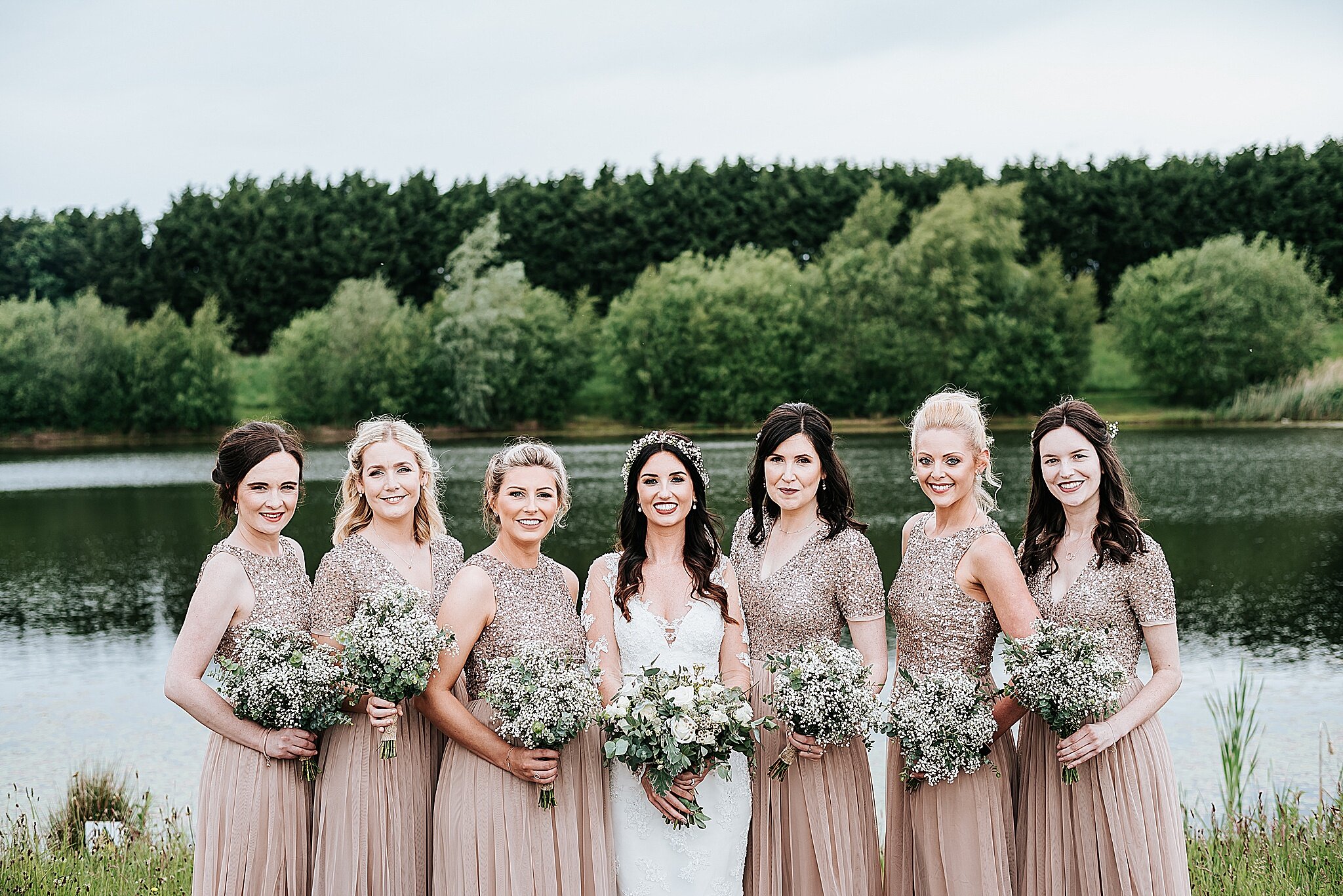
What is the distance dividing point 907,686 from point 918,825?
0.73 metres

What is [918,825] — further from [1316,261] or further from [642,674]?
[1316,261]

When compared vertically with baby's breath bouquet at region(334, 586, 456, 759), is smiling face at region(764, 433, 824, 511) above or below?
above

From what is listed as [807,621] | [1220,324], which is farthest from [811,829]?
Answer: [1220,324]

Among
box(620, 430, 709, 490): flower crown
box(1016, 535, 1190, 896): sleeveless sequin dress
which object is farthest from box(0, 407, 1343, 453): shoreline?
box(1016, 535, 1190, 896): sleeveless sequin dress

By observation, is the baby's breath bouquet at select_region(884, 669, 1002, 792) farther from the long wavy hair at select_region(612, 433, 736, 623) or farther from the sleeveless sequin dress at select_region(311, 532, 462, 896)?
the sleeveless sequin dress at select_region(311, 532, 462, 896)

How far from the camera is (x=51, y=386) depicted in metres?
63.3

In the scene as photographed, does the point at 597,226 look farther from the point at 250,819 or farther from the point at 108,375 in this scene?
the point at 250,819

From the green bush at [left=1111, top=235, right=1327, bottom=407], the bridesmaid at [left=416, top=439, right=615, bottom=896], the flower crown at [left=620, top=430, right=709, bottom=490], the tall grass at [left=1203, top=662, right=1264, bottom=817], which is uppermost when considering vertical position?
the green bush at [left=1111, top=235, right=1327, bottom=407]

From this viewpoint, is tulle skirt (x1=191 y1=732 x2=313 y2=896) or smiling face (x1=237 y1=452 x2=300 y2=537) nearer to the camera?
tulle skirt (x1=191 y1=732 x2=313 y2=896)

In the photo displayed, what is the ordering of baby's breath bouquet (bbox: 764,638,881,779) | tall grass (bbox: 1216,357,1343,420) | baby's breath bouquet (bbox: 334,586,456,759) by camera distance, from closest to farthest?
1. baby's breath bouquet (bbox: 334,586,456,759)
2. baby's breath bouquet (bbox: 764,638,881,779)
3. tall grass (bbox: 1216,357,1343,420)

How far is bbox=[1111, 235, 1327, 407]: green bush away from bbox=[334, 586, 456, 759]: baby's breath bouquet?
5969 cm

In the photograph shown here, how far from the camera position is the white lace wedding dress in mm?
5309

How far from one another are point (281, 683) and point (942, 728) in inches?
115

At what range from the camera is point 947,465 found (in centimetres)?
554
